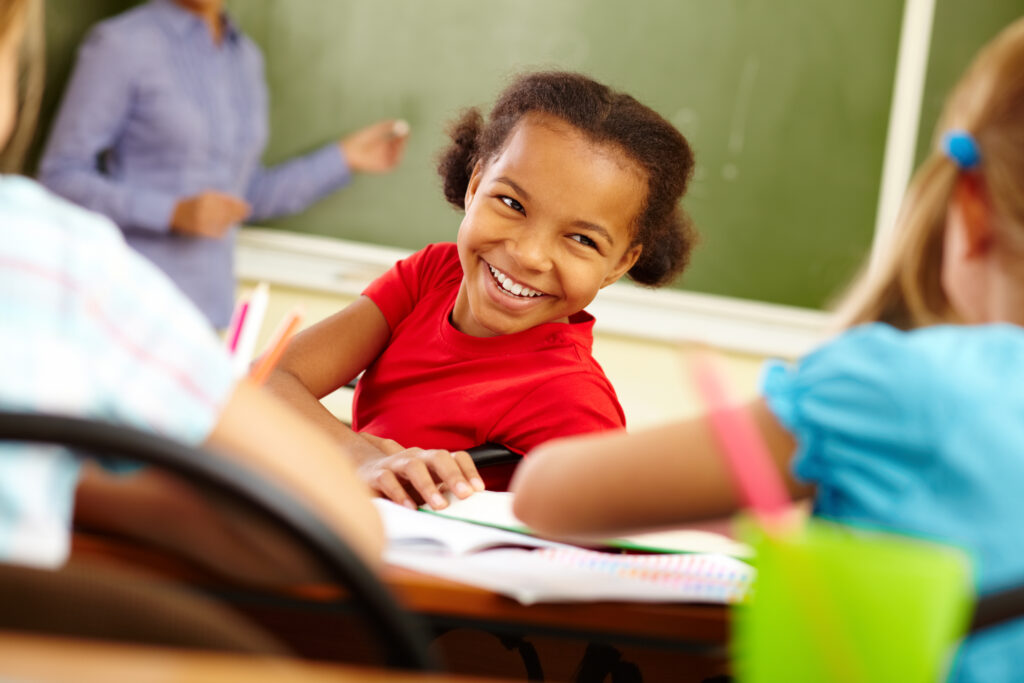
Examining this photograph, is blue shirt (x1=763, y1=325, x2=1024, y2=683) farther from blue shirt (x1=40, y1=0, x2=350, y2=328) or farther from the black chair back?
blue shirt (x1=40, y1=0, x2=350, y2=328)

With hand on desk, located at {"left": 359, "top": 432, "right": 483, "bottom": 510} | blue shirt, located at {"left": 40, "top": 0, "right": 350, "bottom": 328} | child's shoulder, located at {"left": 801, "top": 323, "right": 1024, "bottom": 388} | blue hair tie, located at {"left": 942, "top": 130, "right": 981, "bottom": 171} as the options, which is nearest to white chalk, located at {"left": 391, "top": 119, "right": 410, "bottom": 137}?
blue shirt, located at {"left": 40, "top": 0, "right": 350, "bottom": 328}

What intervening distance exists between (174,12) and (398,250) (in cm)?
88

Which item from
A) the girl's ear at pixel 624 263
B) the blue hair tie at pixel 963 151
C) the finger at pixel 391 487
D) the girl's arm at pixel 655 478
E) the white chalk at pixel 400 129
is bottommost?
the white chalk at pixel 400 129

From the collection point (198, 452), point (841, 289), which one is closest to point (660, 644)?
point (198, 452)

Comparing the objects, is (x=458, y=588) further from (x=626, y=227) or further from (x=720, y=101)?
(x=720, y=101)

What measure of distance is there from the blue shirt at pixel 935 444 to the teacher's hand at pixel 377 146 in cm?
247

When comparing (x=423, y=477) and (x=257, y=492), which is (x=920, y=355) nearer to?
(x=257, y=492)

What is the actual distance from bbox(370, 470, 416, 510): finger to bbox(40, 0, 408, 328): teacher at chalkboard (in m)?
1.81

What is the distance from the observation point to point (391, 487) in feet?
3.35

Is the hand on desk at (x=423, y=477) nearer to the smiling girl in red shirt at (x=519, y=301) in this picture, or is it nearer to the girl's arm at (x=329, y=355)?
the smiling girl in red shirt at (x=519, y=301)

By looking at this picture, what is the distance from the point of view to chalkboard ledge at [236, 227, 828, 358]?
9.75 feet

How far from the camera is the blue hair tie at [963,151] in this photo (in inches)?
30.1

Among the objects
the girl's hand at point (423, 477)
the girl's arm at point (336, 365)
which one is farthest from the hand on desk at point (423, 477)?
the girl's arm at point (336, 365)

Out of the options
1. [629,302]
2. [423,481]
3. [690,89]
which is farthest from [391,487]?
[690,89]
